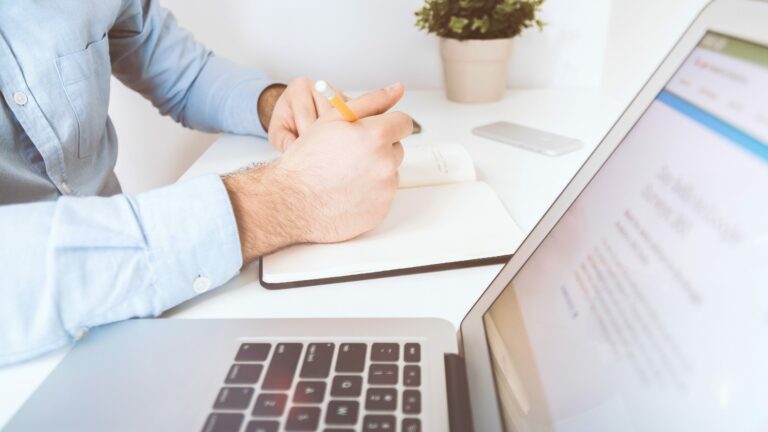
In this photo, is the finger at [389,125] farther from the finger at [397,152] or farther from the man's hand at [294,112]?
the man's hand at [294,112]

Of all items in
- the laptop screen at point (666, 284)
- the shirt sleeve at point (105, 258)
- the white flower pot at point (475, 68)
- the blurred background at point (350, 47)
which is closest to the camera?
the laptop screen at point (666, 284)

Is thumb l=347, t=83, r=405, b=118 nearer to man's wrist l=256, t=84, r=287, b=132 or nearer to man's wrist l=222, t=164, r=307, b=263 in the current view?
man's wrist l=222, t=164, r=307, b=263

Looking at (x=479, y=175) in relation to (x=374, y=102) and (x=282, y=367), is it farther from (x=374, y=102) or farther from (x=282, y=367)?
(x=282, y=367)

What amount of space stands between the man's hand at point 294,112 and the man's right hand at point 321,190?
194 mm

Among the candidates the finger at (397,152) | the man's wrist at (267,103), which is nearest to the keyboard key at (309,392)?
the finger at (397,152)

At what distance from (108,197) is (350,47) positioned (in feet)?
2.38

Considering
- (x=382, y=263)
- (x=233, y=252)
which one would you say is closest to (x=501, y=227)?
(x=382, y=263)

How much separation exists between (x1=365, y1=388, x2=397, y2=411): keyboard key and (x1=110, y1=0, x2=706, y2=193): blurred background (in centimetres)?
92

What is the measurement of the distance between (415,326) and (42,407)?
0.25m

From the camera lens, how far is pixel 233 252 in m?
0.47

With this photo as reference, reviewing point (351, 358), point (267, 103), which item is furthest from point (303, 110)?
point (351, 358)

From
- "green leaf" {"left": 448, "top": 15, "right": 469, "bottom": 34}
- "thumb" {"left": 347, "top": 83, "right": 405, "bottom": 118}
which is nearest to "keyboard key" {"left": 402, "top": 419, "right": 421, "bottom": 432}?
"thumb" {"left": 347, "top": 83, "right": 405, "bottom": 118}

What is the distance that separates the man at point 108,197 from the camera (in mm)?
414

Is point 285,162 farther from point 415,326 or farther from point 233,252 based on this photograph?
point 415,326
